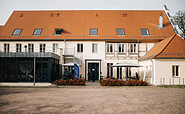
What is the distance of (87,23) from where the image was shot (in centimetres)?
3169

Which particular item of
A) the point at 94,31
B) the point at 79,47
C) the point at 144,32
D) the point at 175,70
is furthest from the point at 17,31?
the point at 175,70

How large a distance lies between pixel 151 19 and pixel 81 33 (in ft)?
34.6

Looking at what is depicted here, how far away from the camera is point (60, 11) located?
34688 mm

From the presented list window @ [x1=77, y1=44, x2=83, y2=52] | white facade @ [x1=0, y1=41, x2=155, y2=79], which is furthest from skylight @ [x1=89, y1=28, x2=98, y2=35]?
window @ [x1=77, y1=44, x2=83, y2=52]

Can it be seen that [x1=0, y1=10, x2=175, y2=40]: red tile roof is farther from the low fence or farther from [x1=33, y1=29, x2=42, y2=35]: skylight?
the low fence

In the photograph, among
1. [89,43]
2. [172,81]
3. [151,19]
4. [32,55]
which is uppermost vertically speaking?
[151,19]

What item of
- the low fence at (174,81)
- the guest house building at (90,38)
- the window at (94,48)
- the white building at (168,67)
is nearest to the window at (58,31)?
the guest house building at (90,38)

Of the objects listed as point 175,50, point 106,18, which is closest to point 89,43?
point 106,18

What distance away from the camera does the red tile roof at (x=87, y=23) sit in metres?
29.2

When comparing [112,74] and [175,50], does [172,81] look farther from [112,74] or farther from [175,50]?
[112,74]

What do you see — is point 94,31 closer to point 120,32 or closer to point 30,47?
point 120,32

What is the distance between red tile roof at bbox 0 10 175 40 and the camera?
95.9ft

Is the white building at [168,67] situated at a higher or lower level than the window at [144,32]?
lower

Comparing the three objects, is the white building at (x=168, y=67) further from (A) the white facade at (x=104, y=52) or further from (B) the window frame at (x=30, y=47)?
(B) the window frame at (x=30, y=47)
